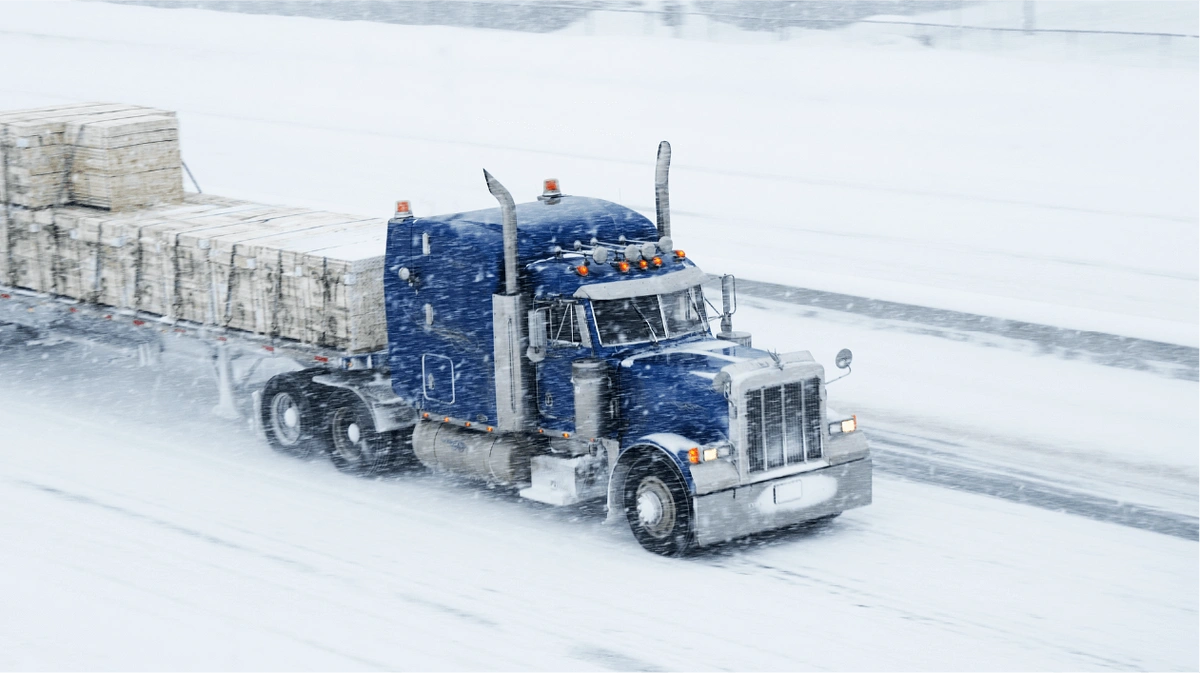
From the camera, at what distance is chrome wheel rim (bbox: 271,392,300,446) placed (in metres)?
16.6

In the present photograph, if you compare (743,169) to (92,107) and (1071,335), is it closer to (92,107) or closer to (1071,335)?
(1071,335)

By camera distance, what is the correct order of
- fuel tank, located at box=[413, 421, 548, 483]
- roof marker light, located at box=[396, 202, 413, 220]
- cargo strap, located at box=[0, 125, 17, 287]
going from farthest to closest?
cargo strap, located at box=[0, 125, 17, 287] → roof marker light, located at box=[396, 202, 413, 220] → fuel tank, located at box=[413, 421, 548, 483]

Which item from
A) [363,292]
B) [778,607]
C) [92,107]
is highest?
[92,107]

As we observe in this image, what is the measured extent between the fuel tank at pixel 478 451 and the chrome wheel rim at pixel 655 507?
1427 mm

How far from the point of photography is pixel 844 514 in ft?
48.8

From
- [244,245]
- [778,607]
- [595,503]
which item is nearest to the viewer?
[778,607]

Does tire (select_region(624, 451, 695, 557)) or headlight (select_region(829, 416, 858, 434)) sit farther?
headlight (select_region(829, 416, 858, 434))

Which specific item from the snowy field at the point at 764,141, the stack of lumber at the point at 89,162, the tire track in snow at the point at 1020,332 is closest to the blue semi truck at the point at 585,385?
the stack of lumber at the point at 89,162

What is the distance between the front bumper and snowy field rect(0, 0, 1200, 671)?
359 mm

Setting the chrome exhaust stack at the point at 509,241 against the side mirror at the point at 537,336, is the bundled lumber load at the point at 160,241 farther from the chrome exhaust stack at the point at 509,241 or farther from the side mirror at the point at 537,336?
the side mirror at the point at 537,336

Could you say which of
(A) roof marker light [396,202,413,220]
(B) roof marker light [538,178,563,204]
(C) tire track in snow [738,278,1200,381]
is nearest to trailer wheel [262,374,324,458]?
(A) roof marker light [396,202,413,220]

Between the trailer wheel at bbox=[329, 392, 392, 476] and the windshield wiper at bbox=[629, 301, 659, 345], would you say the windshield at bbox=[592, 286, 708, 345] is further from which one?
the trailer wheel at bbox=[329, 392, 392, 476]

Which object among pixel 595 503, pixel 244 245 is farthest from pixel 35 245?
pixel 595 503

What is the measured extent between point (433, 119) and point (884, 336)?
20.8m
